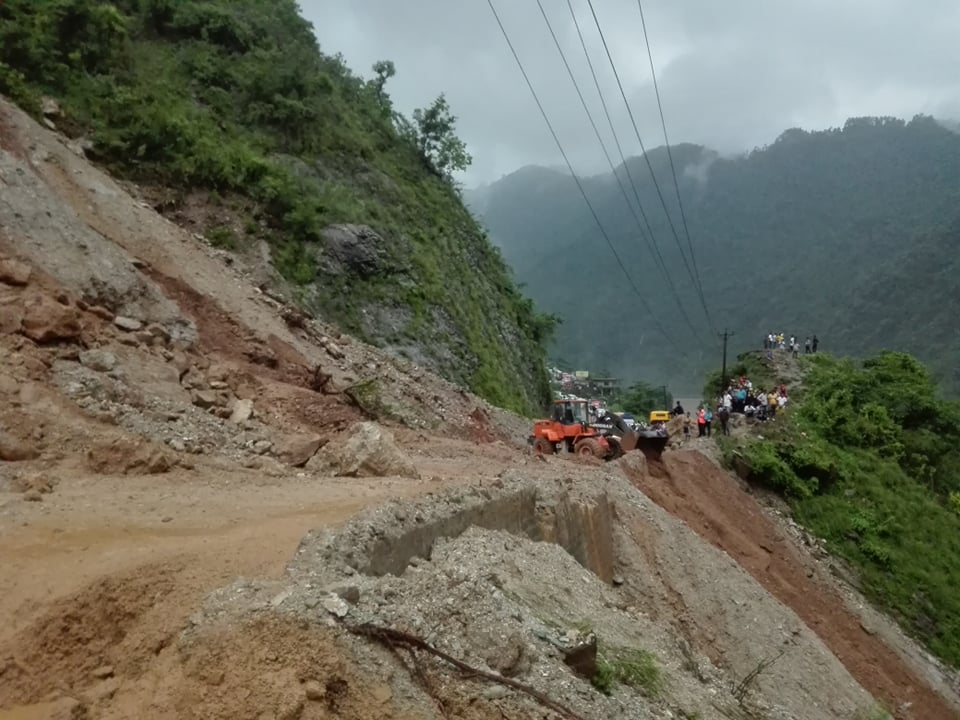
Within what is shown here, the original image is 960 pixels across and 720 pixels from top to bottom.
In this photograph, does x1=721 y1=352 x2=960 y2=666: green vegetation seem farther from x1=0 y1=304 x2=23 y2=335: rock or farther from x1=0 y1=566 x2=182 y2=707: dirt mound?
x1=0 y1=566 x2=182 y2=707: dirt mound

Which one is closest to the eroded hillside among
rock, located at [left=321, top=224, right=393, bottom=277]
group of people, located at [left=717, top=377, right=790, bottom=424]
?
rock, located at [left=321, top=224, right=393, bottom=277]

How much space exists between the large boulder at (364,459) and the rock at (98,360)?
316cm

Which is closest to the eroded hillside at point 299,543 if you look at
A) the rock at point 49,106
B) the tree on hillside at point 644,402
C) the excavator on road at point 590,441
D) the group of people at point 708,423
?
the excavator on road at point 590,441

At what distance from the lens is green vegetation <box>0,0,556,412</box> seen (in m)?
22.0

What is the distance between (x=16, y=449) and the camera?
916cm

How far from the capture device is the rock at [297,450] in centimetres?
1164

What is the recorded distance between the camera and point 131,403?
1130 cm

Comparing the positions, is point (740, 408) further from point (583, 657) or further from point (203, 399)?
point (583, 657)

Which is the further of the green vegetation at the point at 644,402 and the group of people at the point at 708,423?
the green vegetation at the point at 644,402

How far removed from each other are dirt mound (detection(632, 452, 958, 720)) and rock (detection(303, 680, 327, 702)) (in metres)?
15.6

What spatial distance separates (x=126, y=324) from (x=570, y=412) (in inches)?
569

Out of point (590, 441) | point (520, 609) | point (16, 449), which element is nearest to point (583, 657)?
point (520, 609)

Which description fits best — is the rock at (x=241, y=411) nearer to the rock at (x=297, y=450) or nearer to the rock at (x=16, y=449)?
the rock at (x=297, y=450)

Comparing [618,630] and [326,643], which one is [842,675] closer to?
[618,630]
